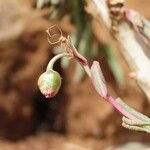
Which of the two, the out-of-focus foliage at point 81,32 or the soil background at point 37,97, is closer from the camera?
the out-of-focus foliage at point 81,32

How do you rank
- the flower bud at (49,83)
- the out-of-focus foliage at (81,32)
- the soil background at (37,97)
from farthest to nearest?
the soil background at (37,97) → the out-of-focus foliage at (81,32) → the flower bud at (49,83)

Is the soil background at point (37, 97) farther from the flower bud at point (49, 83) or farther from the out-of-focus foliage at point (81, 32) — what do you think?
the flower bud at point (49, 83)

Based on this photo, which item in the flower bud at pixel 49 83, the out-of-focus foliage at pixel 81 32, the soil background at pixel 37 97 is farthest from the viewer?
the soil background at pixel 37 97

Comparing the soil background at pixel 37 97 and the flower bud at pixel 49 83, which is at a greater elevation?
the flower bud at pixel 49 83

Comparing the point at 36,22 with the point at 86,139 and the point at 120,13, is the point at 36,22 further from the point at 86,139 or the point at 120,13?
the point at 120,13

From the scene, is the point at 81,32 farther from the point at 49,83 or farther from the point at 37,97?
the point at 49,83

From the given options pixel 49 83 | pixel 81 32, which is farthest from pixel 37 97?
pixel 49 83

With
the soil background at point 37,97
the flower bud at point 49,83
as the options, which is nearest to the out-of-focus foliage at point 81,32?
the soil background at point 37,97

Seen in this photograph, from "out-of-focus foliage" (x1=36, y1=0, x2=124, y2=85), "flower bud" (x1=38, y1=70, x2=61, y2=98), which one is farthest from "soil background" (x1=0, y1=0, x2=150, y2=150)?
"flower bud" (x1=38, y1=70, x2=61, y2=98)

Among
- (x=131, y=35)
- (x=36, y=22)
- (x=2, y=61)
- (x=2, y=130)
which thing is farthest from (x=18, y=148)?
(x=131, y=35)
